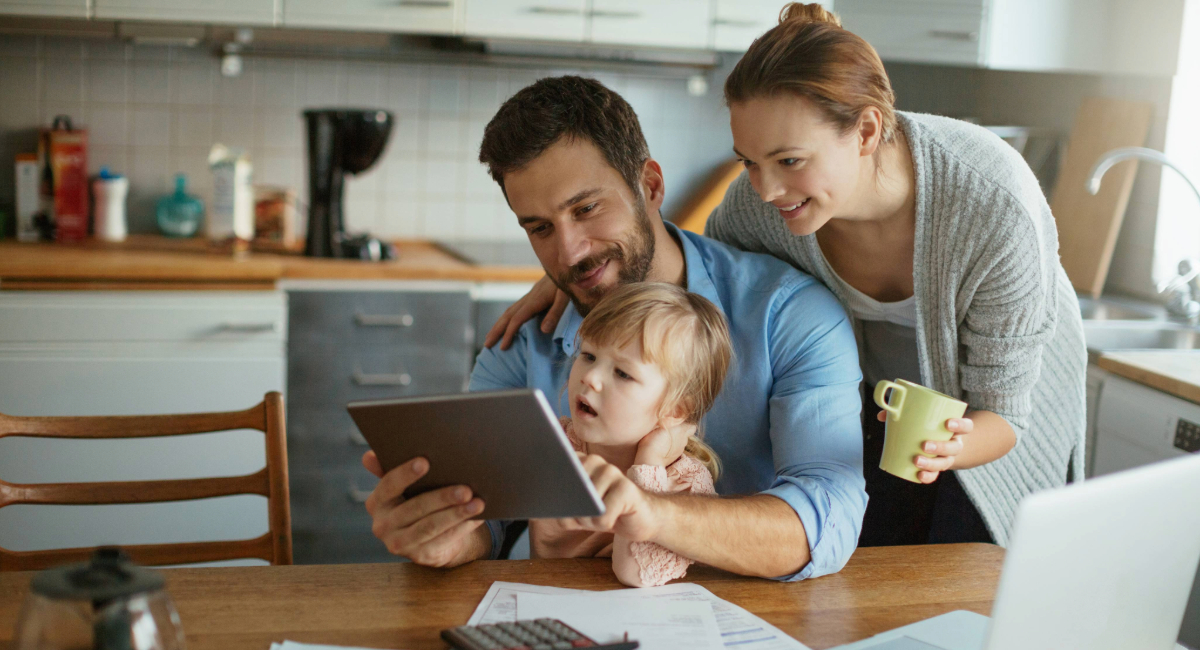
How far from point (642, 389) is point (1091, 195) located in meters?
2.29

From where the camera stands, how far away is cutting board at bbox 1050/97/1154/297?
9.66 ft

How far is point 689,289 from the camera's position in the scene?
1548 millimetres

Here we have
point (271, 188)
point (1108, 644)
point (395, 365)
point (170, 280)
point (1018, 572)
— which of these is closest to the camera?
point (1018, 572)

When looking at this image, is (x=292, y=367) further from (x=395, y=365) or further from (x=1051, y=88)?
(x=1051, y=88)

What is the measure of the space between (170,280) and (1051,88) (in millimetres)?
2854

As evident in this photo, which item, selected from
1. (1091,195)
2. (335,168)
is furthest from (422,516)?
(1091,195)

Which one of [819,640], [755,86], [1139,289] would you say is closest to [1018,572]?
[819,640]

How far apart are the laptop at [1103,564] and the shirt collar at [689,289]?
76 cm

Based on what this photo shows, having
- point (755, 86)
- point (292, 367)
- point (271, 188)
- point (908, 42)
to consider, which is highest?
point (908, 42)

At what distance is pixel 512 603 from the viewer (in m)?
1.11

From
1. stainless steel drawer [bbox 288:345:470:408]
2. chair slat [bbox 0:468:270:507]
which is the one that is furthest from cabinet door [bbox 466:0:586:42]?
chair slat [bbox 0:468:270:507]

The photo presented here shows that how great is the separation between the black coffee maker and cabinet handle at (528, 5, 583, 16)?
1.79 ft

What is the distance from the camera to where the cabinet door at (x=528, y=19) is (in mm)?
2947

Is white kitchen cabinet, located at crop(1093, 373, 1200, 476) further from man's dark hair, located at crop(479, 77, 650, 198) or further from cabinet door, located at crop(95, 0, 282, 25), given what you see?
cabinet door, located at crop(95, 0, 282, 25)
